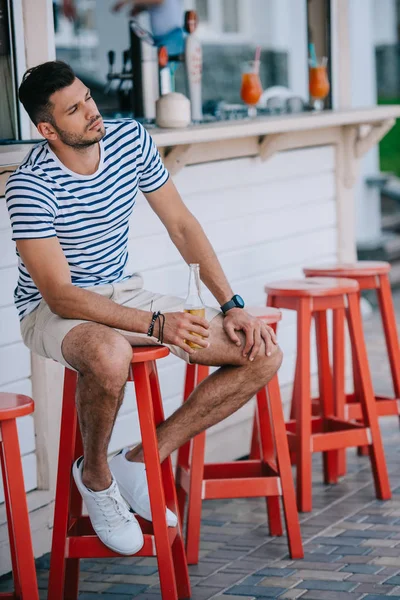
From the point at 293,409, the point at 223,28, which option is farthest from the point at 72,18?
the point at 293,409

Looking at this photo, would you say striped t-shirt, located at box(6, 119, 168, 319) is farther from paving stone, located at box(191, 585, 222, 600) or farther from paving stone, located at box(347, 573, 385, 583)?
paving stone, located at box(347, 573, 385, 583)

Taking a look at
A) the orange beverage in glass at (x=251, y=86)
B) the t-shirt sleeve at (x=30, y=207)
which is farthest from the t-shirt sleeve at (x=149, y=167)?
the orange beverage in glass at (x=251, y=86)

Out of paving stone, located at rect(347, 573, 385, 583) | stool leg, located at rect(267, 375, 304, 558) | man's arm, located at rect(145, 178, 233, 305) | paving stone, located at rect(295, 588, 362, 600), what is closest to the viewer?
paving stone, located at rect(295, 588, 362, 600)

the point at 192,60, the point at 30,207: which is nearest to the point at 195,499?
the point at 30,207

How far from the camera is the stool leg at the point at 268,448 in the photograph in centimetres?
366

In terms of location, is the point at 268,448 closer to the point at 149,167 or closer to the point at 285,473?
the point at 285,473

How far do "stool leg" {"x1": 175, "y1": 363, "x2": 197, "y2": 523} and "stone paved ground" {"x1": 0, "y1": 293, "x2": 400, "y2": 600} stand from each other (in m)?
0.14

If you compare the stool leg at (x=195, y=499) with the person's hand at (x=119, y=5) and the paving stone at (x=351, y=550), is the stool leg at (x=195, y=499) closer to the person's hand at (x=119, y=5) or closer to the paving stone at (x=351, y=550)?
the paving stone at (x=351, y=550)

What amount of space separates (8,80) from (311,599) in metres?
1.87

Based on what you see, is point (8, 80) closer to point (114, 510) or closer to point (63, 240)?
point (63, 240)

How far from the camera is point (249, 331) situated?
3.12 metres

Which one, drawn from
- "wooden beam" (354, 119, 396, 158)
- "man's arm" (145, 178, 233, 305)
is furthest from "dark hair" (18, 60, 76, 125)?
"wooden beam" (354, 119, 396, 158)

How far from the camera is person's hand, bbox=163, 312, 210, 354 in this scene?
2959mm

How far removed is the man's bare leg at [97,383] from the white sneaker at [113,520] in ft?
0.08
